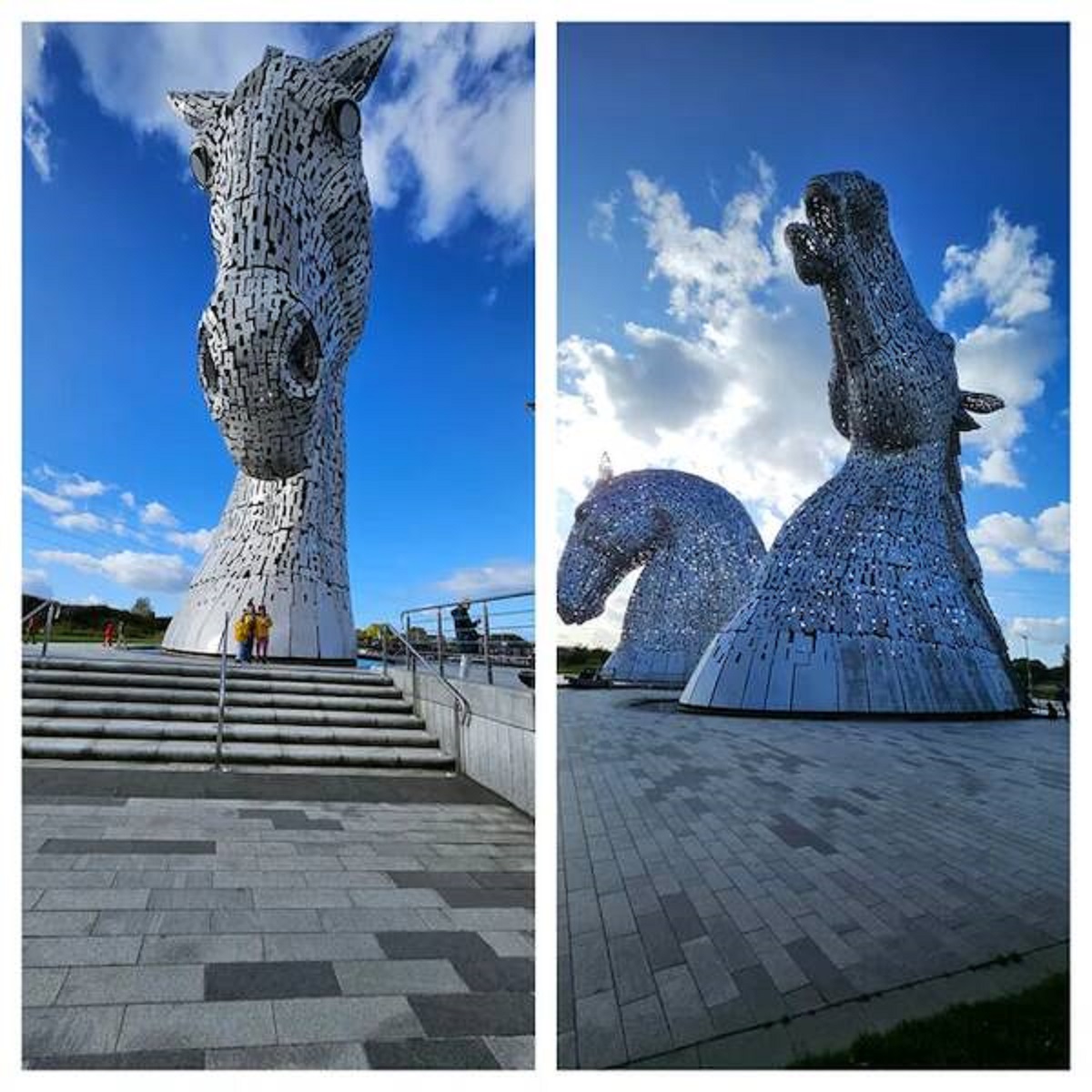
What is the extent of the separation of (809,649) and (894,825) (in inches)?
189

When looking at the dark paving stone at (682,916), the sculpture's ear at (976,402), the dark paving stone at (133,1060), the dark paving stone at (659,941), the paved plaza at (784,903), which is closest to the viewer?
the dark paving stone at (133,1060)

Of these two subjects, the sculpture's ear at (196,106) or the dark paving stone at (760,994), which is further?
the sculpture's ear at (196,106)

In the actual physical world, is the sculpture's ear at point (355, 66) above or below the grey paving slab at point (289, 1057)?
above

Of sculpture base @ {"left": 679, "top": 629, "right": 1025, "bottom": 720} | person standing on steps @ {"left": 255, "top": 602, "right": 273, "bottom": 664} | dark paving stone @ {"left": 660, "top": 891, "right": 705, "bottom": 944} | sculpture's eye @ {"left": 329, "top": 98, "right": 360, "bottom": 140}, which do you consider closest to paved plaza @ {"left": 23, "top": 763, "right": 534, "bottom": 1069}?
dark paving stone @ {"left": 660, "top": 891, "right": 705, "bottom": 944}

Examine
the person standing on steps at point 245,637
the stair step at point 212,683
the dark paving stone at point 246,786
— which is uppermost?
the person standing on steps at point 245,637

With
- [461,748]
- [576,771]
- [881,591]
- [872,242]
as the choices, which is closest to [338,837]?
[576,771]

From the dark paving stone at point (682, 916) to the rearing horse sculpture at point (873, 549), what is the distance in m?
5.66

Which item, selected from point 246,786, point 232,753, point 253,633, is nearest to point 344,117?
point 253,633

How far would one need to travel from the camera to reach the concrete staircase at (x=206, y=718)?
477cm

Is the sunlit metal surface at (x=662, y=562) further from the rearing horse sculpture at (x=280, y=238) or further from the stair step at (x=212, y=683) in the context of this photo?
the stair step at (x=212, y=683)

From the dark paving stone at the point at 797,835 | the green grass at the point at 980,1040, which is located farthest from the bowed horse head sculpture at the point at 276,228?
the green grass at the point at 980,1040

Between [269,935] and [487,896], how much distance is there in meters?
0.74

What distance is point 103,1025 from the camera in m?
1.62

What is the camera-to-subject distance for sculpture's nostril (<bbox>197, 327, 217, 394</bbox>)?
6.09 meters
